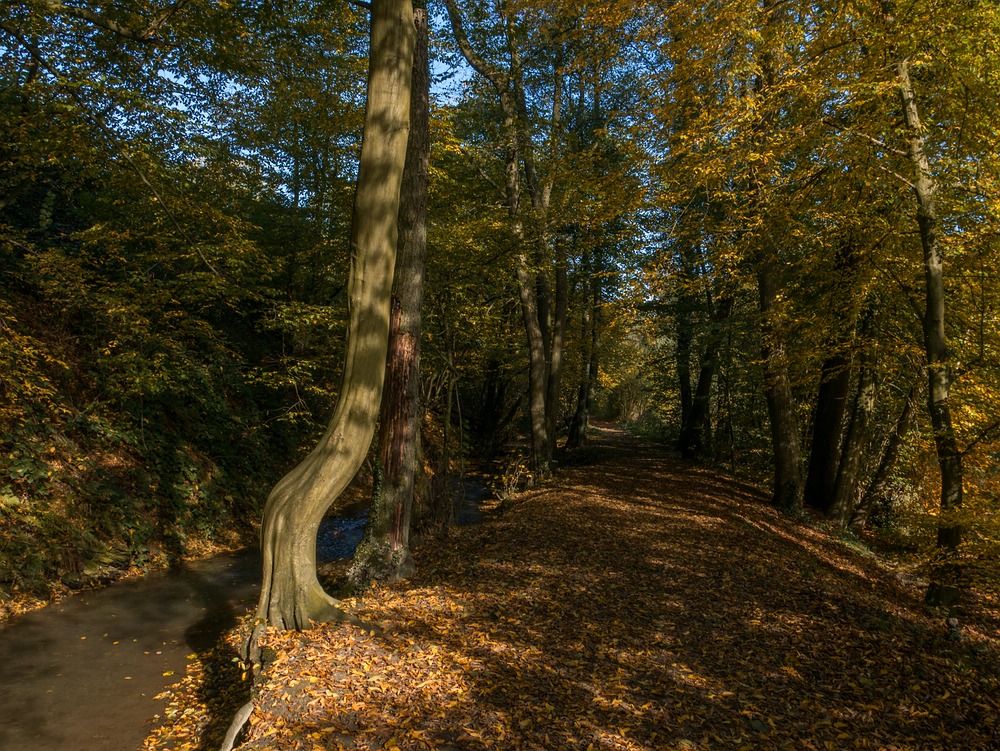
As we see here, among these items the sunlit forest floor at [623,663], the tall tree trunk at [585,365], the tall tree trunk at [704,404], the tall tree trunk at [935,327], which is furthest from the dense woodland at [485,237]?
the tall tree trunk at [585,365]

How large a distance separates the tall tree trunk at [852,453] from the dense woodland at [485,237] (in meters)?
0.06

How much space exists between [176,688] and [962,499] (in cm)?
810

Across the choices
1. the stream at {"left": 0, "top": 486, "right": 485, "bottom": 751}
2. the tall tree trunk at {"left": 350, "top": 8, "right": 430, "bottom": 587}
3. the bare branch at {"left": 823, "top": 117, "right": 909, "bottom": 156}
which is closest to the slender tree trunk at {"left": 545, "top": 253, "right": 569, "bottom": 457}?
the bare branch at {"left": 823, "top": 117, "right": 909, "bottom": 156}

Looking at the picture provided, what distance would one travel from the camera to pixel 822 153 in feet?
24.2

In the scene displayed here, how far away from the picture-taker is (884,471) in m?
11.3

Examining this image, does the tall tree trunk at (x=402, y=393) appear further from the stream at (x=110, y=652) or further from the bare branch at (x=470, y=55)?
the bare branch at (x=470, y=55)

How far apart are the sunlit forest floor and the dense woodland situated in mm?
1123

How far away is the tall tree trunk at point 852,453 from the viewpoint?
34.3 feet

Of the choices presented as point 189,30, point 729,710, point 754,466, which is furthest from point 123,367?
point 754,466

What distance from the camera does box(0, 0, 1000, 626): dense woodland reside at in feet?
21.0

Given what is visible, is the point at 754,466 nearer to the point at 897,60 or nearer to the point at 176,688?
the point at 897,60

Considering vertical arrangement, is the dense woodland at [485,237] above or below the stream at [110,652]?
above

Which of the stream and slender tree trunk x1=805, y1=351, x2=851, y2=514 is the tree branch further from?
slender tree trunk x1=805, y1=351, x2=851, y2=514

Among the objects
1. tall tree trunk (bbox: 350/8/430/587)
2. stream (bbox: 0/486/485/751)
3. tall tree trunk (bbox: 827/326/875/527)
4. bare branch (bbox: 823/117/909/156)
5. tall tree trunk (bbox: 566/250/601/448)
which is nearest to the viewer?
stream (bbox: 0/486/485/751)
